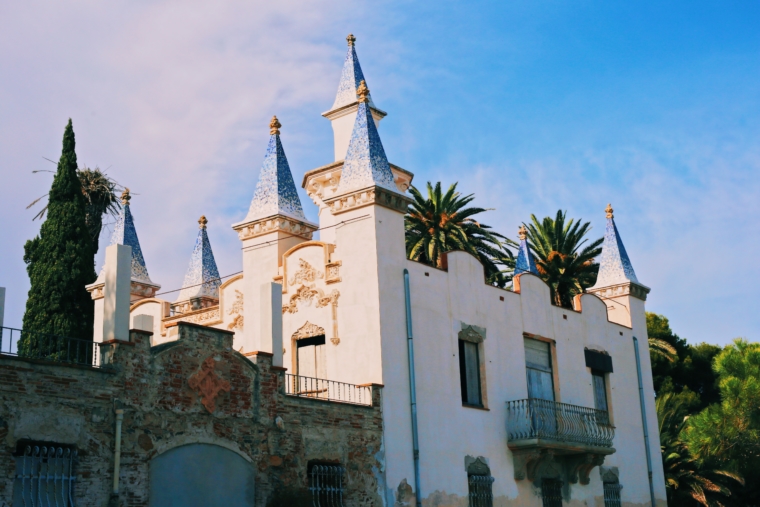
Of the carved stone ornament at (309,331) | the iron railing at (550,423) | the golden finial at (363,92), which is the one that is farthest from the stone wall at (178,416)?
the golden finial at (363,92)

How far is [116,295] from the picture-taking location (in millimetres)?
16797

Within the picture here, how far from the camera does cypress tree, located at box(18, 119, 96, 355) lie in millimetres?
28547

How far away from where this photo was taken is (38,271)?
94.8ft

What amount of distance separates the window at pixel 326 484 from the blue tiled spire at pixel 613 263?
53.1 ft

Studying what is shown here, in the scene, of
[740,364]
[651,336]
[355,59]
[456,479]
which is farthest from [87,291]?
[651,336]

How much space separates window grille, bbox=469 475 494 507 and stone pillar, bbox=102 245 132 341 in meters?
10.8

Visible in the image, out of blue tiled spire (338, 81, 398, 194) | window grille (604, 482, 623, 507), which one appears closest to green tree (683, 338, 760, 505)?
window grille (604, 482, 623, 507)

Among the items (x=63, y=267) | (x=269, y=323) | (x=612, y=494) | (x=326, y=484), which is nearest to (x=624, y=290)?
(x=612, y=494)

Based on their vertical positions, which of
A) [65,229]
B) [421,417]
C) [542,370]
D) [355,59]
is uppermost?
[355,59]

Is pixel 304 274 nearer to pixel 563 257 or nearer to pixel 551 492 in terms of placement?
pixel 551 492

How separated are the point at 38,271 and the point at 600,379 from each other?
1832 centimetres

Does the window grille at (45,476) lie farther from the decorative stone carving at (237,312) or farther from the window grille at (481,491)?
the window grille at (481,491)

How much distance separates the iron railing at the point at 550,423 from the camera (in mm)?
25203

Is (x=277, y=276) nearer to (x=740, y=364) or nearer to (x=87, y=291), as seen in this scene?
(x=87, y=291)
